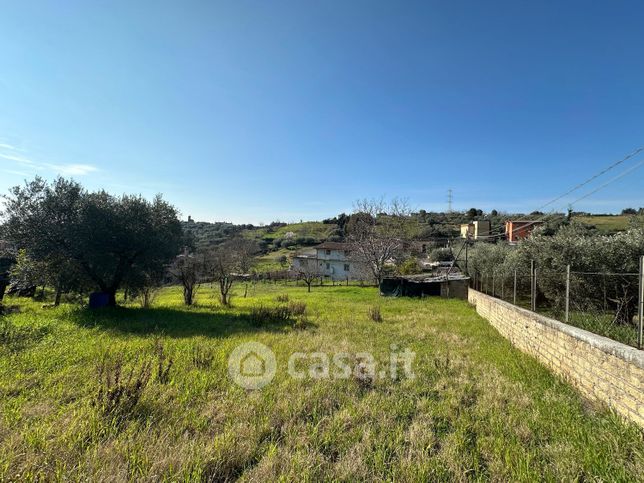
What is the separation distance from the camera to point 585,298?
858 centimetres

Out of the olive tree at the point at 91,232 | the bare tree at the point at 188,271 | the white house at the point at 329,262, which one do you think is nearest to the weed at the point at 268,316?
the olive tree at the point at 91,232

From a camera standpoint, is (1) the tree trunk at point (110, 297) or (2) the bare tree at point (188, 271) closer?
(1) the tree trunk at point (110, 297)

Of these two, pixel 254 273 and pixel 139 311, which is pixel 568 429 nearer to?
pixel 139 311

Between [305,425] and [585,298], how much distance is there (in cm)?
899

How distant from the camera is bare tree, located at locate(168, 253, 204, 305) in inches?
669

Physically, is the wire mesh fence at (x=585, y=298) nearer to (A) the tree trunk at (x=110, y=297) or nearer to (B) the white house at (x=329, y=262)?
(A) the tree trunk at (x=110, y=297)

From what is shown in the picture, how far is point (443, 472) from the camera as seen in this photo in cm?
278

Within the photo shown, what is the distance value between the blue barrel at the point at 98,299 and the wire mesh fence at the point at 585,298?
15330 mm

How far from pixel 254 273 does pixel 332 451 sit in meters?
35.7

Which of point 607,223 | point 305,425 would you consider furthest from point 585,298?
point 607,223

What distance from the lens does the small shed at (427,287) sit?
2050 cm

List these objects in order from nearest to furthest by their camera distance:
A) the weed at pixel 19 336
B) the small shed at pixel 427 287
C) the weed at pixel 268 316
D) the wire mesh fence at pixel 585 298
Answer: the wire mesh fence at pixel 585 298
the weed at pixel 19 336
the weed at pixel 268 316
the small shed at pixel 427 287

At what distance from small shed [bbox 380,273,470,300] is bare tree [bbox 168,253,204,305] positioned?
12.9 metres

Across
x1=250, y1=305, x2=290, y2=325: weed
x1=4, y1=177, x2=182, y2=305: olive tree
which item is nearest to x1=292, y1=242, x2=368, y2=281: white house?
x1=4, y1=177, x2=182, y2=305: olive tree
